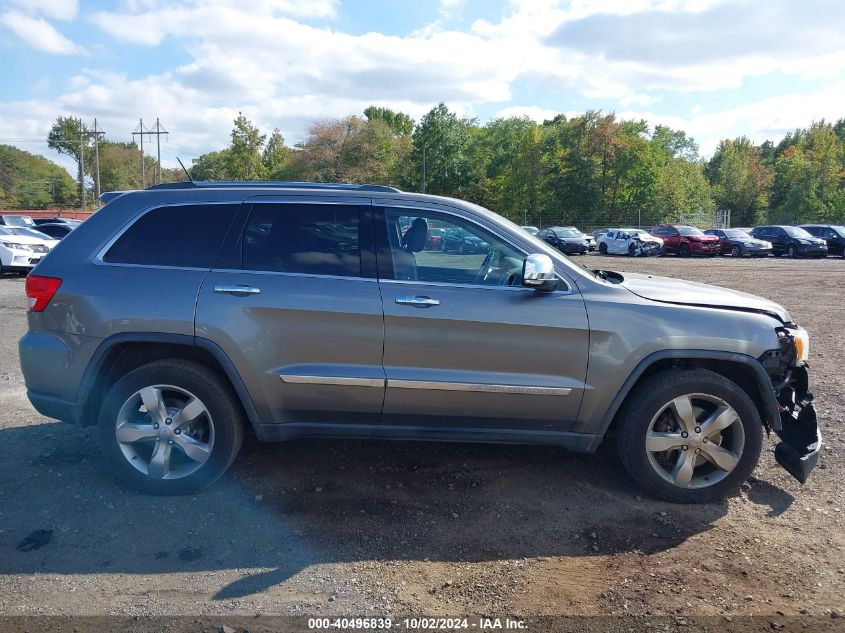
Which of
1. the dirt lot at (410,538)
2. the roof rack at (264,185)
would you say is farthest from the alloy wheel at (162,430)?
the roof rack at (264,185)

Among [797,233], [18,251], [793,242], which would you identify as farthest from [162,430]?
[797,233]

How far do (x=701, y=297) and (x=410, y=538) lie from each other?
2.40 metres

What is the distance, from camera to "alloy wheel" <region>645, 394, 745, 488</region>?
13.3 ft

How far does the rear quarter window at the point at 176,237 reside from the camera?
13.7 feet

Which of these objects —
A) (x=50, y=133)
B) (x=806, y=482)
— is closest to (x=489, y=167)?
(x=806, y=482)

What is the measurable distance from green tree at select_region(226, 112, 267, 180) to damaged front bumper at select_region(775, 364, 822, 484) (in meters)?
54.7

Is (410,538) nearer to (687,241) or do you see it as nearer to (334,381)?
(334,381)

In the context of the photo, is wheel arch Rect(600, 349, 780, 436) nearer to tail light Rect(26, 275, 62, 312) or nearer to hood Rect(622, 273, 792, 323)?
hood Rect(622, 273, 792, 323)

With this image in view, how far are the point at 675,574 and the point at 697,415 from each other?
1.12 metres

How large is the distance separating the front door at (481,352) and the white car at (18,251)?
1623 centimetres

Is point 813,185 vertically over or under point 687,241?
over

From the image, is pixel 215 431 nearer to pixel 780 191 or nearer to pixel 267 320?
pixel 267 320

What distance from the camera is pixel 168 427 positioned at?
411cm

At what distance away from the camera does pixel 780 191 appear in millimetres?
67562
